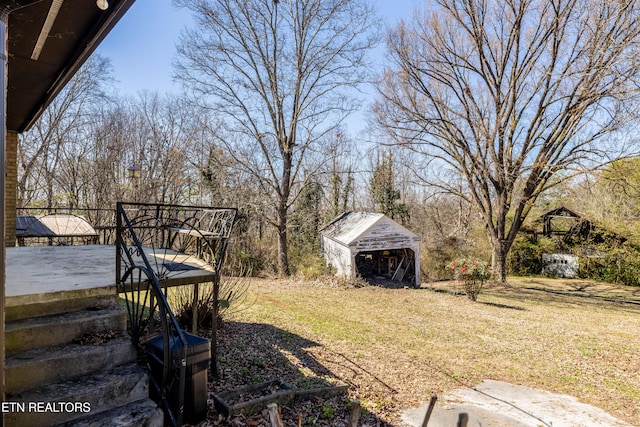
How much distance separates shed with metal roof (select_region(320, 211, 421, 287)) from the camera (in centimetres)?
1244

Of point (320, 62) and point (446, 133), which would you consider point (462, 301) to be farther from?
point (320, 62)

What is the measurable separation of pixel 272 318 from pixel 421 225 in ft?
57.1

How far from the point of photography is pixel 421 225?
22.4 meters

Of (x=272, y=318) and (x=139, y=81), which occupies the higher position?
(x=139, y=81)

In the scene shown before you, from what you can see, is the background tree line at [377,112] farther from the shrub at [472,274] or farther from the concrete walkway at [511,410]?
the concrete walkway at [511,410]

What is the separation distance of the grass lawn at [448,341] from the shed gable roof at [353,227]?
2.27 metres

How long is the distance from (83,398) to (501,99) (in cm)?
1523

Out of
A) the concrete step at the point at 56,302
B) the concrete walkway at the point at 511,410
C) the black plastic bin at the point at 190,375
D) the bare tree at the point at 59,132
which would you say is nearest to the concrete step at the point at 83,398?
the black plastic bin at the point at 190,375

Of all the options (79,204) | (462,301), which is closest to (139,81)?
(79,204)

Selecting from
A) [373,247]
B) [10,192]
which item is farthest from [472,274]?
[10,192]

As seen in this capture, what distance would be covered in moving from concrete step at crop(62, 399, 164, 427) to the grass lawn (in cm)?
185

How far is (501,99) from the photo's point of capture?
13297mm

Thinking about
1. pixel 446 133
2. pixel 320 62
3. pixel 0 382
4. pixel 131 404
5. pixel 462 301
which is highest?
pixel 320 62

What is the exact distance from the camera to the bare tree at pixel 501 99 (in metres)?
Answer: 11.6
